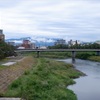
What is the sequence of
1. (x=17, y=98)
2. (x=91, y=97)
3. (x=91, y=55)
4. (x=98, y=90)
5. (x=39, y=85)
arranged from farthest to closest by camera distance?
(x=91, y=55), (x=98, y=90), (x=91, y=97), (x=39, y=85), (x=17, y=98)

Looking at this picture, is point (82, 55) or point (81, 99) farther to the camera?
point (82, 55)

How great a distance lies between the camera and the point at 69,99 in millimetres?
21844

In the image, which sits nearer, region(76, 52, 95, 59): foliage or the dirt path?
the dirt path

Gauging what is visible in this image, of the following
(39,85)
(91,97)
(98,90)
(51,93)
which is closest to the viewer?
(51,93)

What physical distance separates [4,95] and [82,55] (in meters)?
94.5

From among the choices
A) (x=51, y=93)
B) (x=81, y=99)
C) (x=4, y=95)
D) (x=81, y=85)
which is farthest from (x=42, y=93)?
(x=81, y=85)

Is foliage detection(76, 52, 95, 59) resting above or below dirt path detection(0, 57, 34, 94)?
below

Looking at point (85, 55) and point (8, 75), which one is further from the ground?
point (8, 75)

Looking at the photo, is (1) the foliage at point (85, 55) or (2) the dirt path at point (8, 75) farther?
(1) the foliage at point (85, 55)

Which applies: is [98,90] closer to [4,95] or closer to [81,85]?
[81,85]

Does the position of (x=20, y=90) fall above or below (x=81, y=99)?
above

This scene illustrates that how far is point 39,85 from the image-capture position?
22.4 metres

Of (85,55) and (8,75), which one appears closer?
(8,75)

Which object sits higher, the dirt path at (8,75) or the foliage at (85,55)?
the dirt path at (8,75)
